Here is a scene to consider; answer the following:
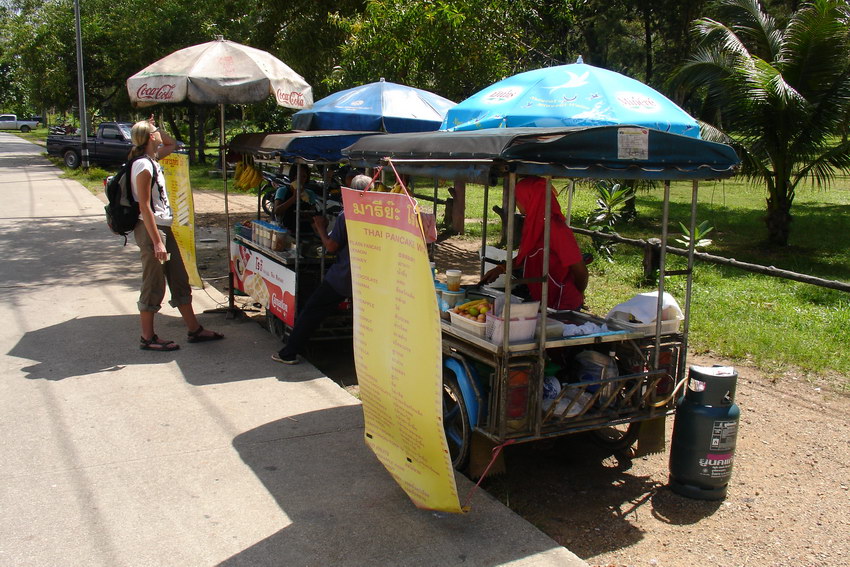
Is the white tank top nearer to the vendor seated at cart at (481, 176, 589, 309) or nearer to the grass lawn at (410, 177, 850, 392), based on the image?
the vendor seated at cart at (481, 176, 589, 309)

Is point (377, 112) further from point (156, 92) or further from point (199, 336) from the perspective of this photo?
point (199, 336)

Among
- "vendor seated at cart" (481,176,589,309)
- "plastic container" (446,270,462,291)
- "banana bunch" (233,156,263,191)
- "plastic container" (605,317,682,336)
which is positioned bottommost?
"plastic container" (605,317,682,336)

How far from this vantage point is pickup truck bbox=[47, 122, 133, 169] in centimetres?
2619

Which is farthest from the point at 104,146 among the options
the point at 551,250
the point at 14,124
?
the point at 14,124

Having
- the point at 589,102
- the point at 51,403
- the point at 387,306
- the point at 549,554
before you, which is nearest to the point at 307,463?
the point at 387,306

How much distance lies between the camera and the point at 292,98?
762 cm

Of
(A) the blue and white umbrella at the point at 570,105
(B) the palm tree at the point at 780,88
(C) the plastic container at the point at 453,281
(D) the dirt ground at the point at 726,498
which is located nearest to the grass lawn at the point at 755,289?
(D) the dirt ground at the point at 726,498

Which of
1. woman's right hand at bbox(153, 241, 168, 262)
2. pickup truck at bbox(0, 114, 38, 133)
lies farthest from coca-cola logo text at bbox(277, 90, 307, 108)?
pickup truck at bbox(0, 114, 38, 133)

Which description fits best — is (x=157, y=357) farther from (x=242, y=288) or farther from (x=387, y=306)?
(x=387, y=306)

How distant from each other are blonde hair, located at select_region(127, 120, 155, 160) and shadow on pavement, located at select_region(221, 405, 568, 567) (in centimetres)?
277

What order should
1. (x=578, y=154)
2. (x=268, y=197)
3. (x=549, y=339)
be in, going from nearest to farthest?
1. (x=578, y=154)
2. (x=549, y=339)
3. (x=268, y=197)

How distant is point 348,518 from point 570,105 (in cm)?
367

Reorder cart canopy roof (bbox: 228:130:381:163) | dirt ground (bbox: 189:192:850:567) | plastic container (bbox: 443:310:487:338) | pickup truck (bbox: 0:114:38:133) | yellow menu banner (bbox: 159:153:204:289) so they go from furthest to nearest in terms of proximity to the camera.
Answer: pickup truck (bbox: 0:114:38:133) < yellow menu banner (bbox: 159:153:204:289) < cart canopy roof (bbox: 228:130:381:163) < plastic container (bbox: 443:310:487:338) < dirt ground (bbox: 189:192:850:567)

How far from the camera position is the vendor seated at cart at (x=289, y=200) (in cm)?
721
